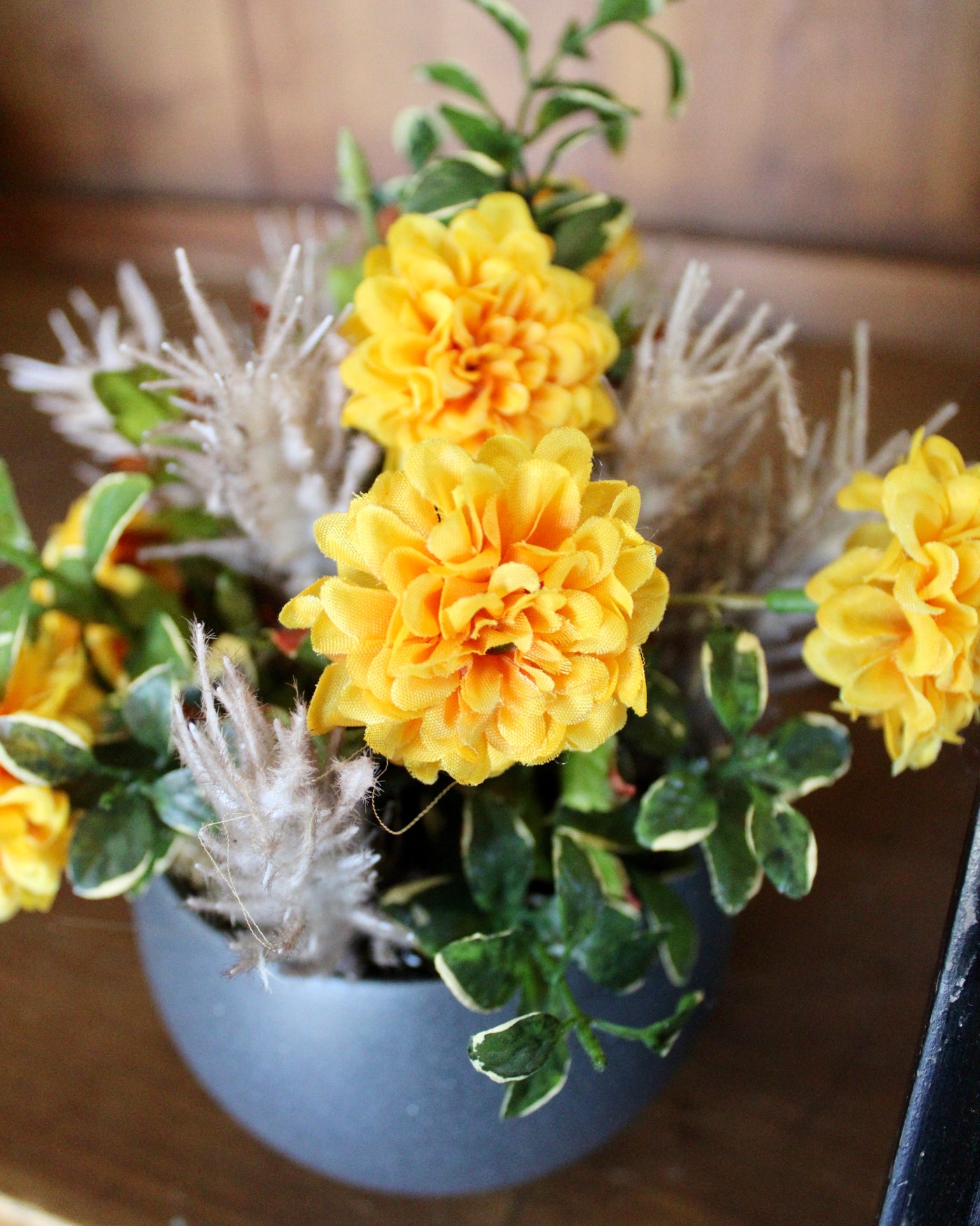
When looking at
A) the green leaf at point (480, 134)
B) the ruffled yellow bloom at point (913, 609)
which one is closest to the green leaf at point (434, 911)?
the ruffled yellow bloom at point (913, 609)

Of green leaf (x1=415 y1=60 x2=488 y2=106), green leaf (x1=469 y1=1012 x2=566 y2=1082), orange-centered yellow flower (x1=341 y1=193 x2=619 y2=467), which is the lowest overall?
green leaf (x1=469 y1=1012 x2=566 y2=1082)

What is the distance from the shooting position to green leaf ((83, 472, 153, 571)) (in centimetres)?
30

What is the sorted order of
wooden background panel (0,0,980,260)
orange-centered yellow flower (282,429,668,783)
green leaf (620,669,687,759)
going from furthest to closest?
wooden background panel (0,0,980,260) → green leaf (620,669,687,759) → orange-centered yellow flower (282,429,668,783)

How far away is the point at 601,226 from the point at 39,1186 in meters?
0.35

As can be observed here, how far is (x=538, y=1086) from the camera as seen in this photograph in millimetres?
241

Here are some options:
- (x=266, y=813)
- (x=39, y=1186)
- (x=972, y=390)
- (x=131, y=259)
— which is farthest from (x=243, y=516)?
(x=131, y=259)

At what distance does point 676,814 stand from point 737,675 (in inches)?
1.6

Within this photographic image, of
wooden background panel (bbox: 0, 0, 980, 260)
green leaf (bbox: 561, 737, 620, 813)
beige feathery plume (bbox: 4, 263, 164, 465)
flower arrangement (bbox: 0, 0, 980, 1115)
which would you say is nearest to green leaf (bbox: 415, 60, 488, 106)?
flower arrangement (bbox: 0, 0, 980, 1115)

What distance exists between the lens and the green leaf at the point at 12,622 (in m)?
0.27

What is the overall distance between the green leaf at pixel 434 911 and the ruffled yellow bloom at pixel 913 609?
109mm

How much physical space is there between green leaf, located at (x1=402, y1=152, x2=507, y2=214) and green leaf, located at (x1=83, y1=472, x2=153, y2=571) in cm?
11

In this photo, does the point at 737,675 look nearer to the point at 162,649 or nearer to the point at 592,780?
the point at 592,780

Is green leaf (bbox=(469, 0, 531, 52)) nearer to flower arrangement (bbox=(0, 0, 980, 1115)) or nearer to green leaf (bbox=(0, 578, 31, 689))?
flower arrangement (bbox=(0, 0, 980, 1115))

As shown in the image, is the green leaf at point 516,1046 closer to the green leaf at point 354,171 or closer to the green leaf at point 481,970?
the green leaf at point 481,970
